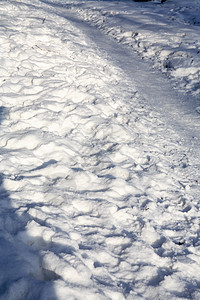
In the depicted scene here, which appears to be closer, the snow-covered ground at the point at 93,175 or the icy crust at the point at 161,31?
A: the snow-covered ground at the point at 93,175

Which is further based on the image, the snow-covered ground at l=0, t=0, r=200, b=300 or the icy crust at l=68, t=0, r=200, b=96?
the icy crust at l=68, t=0, r=200, b=96

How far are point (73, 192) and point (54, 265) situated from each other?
3.47 ft

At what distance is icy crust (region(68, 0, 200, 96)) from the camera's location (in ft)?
24.9

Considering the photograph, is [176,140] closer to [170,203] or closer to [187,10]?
[170,203]

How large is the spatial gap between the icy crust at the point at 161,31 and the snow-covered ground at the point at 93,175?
0.52 ft

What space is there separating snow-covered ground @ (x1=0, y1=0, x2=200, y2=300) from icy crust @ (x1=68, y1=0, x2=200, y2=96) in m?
0.16

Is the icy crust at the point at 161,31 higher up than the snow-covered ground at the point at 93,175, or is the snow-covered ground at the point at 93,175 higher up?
the icy crust at the point at 161,31

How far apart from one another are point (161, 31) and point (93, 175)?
31.2 feet

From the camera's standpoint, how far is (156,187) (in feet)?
11.2

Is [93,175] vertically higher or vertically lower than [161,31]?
lower

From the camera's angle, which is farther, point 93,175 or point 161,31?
point 161,31

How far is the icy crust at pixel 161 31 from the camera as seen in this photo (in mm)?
7578

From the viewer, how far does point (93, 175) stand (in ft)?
11.0

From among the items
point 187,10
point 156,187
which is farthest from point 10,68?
point 187,10
